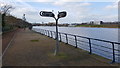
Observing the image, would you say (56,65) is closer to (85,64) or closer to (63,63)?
(63,63)

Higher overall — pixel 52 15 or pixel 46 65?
pixel 52 15

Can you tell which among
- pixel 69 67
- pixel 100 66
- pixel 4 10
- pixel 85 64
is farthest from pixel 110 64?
pixel 4 10

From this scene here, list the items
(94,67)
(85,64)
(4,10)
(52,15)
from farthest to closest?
1. (4,10)
2. (52,15)
3. (85,64)
4. (94,67)

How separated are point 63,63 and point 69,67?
0.59m

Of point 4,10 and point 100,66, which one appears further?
point 4,10

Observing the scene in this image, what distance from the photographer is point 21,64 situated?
6.06m

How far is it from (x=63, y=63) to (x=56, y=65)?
393 mm

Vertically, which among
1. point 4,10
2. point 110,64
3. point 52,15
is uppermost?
point 4,10

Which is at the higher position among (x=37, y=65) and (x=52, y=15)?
(x=52, y=15)

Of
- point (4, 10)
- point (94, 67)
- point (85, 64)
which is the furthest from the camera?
point (4, 10)

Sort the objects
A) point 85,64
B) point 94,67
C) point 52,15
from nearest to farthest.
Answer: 1. point 94,67
2. point 85,64
3. point 52,15

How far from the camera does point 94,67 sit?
18.3 ft

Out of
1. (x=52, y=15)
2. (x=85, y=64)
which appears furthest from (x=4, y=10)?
(x=85, y=64)

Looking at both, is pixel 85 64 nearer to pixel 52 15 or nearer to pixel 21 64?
pixel 21 64
